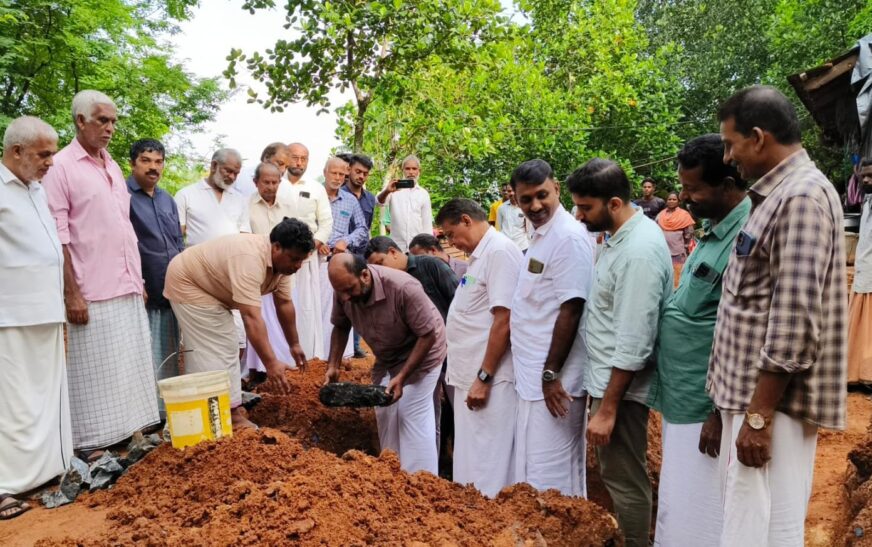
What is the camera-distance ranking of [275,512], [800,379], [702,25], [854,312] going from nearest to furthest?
[800,379], [275,512], [854,312], [702,25]

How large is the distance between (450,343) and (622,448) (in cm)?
132

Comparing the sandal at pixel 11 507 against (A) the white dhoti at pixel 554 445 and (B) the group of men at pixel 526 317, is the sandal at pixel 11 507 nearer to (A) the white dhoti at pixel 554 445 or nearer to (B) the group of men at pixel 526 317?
(B) the group of men at pixel 526 317

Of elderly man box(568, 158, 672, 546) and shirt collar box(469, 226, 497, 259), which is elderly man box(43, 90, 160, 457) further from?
elderly man box(568, 158, 672, 546)

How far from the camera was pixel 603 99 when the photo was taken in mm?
16469

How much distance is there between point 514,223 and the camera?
8891mm

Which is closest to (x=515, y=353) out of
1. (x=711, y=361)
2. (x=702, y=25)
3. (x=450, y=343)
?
(x=450, y=343)

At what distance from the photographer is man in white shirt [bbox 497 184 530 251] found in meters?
8.69

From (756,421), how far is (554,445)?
1.47 metres

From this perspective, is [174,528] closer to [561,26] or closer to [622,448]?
[622,448]

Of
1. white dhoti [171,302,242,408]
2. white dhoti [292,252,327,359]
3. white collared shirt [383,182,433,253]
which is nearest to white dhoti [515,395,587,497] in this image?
white dhoti [171,302,242,408]

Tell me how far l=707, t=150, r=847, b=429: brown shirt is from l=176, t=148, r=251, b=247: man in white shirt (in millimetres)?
4120

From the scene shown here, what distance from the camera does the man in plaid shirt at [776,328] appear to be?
1950 millimetres

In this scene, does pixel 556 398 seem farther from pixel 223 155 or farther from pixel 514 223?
pixel 514 223

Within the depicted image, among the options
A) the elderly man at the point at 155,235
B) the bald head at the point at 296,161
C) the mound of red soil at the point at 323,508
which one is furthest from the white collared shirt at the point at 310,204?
the mound of red soil at the point at 323,508
